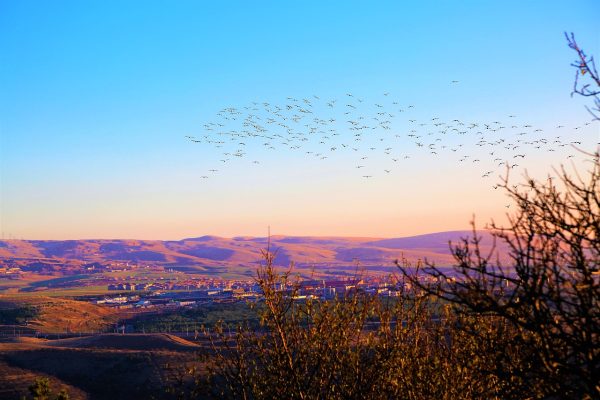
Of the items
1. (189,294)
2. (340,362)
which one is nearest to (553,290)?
(340,362)

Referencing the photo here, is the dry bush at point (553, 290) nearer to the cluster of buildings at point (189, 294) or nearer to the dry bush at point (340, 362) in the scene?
the dry bush at point (340, 362)

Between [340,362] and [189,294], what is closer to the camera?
[340,362]

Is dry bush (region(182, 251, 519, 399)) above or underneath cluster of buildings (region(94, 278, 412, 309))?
above

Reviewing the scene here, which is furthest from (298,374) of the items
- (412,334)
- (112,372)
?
(112,372)

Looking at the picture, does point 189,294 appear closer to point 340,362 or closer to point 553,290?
point 340,362

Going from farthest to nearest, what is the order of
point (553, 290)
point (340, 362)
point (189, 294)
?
point (189, 294) → point (340, 362) → point (553, 290)

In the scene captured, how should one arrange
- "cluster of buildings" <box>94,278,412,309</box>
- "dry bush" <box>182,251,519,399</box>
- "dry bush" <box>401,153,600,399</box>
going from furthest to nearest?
"cluster of buildings" <box>94,278,412,309</box>, "dry bush" <box>182,251,519,399</box>, "dry bush" <box>401,153,600,399</box>

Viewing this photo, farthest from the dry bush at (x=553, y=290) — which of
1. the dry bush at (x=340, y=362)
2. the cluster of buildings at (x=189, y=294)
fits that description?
the cluster of buildings at (x=189, y=294)

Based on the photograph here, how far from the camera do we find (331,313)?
14.1 meters

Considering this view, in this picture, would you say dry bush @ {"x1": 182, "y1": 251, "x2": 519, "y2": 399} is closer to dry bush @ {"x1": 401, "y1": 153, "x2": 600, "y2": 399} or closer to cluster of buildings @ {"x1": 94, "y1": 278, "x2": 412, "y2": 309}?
dry bush @ {"x1": 401, "y1": 153, "x2": 600, "y2": 399}

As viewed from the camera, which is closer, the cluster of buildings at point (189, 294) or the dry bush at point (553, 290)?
the dry bush at point (553, 290)

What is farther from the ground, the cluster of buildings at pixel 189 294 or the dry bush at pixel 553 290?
the dry bush at pixel 553 290

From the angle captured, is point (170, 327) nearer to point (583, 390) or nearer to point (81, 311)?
point (81, 311)

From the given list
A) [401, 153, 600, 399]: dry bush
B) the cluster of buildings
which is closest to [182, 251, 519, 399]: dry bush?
[401, 153, 600, 399]: dry bush
